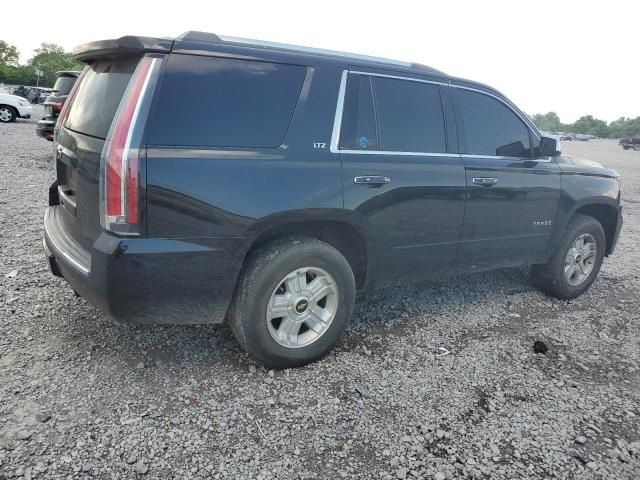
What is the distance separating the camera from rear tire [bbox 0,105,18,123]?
1927cm

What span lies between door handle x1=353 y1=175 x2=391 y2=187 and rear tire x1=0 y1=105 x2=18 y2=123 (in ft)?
67.7

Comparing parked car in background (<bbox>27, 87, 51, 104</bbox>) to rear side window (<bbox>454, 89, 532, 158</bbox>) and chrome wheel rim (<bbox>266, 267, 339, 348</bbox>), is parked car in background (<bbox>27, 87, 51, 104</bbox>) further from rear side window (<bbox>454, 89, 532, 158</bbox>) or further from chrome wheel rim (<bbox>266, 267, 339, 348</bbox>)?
chrome wheel rim (<bbox>266, 267, 339, 348</bbox>)

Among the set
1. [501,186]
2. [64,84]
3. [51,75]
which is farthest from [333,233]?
[51,75]

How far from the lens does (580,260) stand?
4.94m

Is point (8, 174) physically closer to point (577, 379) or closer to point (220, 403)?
point (220, 403)

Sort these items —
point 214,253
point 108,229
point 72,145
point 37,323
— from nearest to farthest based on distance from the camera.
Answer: point 108,229
point 214,253
point 72,145
point 37,323

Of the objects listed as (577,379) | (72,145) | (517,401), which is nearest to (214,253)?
(72,145)

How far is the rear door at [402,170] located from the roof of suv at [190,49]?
15 centimetres

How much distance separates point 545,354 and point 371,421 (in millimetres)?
1676

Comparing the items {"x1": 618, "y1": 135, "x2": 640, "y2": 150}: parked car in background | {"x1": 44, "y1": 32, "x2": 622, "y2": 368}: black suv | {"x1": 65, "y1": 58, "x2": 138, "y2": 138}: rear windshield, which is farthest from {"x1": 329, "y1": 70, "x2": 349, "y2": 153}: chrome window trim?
{"x1": 618, "y1": 135, "x2": 640, "y2": 150}: parked car in background

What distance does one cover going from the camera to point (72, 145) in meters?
3.06

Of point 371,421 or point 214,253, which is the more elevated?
point 214,253

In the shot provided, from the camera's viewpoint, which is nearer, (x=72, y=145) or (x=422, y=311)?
(x=72, y=145)

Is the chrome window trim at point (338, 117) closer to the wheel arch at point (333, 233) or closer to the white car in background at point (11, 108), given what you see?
the wheel arch at point (333, 233)
